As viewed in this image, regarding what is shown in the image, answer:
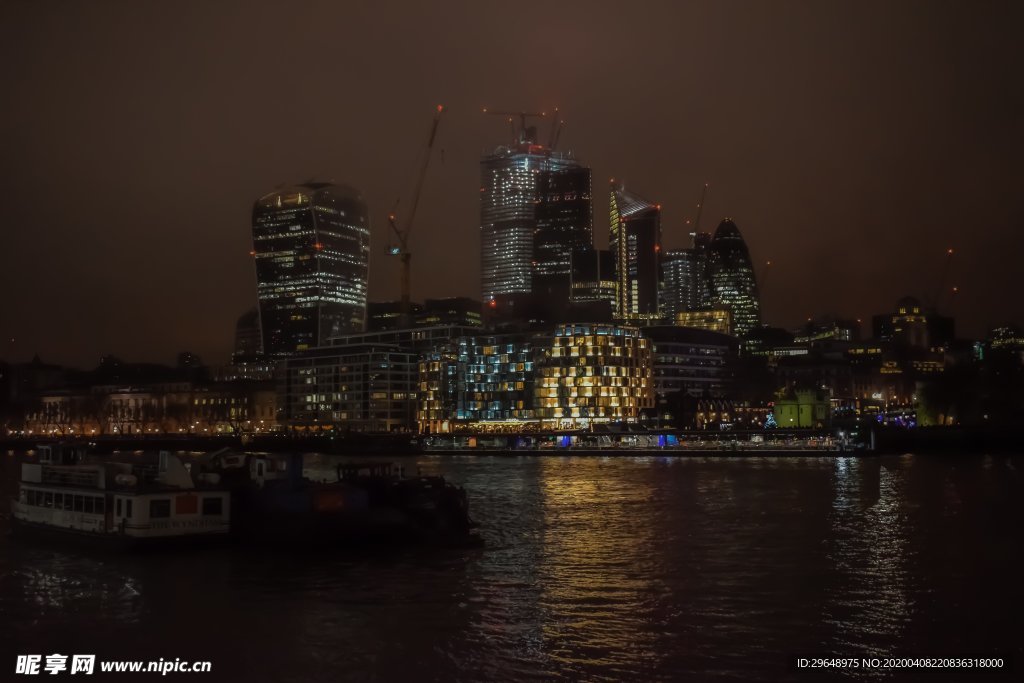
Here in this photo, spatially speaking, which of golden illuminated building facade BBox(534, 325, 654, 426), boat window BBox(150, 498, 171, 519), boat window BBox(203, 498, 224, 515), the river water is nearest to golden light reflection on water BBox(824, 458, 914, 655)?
the river water

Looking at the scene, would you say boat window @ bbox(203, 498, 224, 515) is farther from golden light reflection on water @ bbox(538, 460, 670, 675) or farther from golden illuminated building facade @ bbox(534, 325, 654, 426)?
golden illuminated building facade @ bbox(534, 325, 654, 426)

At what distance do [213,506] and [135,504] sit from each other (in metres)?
2.81

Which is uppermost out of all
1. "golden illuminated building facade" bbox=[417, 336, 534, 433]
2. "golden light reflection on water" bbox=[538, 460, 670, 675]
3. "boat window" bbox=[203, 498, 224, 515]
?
"golden illuminated building facade" bbox=[417, 336, 534, 433]

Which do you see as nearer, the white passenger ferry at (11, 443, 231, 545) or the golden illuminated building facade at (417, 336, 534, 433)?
the white passenger ferry at (11, 443, 231, 545)

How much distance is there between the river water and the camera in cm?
2192

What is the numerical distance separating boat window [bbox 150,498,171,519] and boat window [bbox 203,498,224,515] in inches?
52.3

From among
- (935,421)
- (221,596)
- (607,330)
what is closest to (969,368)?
(935,421)

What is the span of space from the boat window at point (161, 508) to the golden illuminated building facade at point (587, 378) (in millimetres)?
143352

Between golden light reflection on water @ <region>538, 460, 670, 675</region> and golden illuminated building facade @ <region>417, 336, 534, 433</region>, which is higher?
golden illuminated building facade @ <region>417, 336, 534, 433</region>

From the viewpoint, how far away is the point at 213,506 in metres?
38.3

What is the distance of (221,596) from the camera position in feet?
→ 95.1

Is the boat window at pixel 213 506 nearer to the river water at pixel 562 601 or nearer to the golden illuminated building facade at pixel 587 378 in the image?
the river water at pixel 562 601

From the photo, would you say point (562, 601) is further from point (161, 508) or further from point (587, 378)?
point (587, 378)

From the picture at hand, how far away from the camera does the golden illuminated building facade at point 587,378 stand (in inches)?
7116
